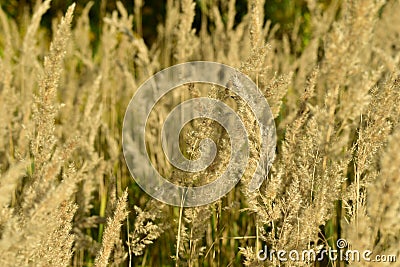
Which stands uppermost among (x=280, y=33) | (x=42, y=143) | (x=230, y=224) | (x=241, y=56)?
(x=280, y=33)

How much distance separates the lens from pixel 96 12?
18.6 ft

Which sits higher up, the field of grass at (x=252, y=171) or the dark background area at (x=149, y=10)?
the dark background area at (x=149, y=10)

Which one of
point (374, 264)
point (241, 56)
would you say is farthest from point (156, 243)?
point (374, 264)

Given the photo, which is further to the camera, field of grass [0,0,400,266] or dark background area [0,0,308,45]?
dark background area [0,0,308,45]

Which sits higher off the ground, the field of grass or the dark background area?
the dark background area

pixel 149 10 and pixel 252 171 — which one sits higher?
pixel 149 10

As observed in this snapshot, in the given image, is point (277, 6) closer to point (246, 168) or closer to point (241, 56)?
point (241, 56)

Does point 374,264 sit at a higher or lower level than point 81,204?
lower

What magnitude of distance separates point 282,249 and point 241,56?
→ 1.39 meters

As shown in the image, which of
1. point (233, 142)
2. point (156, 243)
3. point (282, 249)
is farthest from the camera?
point (156, 243)

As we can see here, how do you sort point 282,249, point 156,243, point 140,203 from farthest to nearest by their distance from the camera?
point 140,203
point 156,243
point 282,249

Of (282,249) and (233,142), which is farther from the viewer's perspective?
(233,142)

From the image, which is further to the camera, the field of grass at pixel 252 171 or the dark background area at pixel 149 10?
the dark background area at pixel 149 10

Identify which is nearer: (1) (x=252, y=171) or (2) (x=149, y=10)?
(1) (x=252, y=171)
